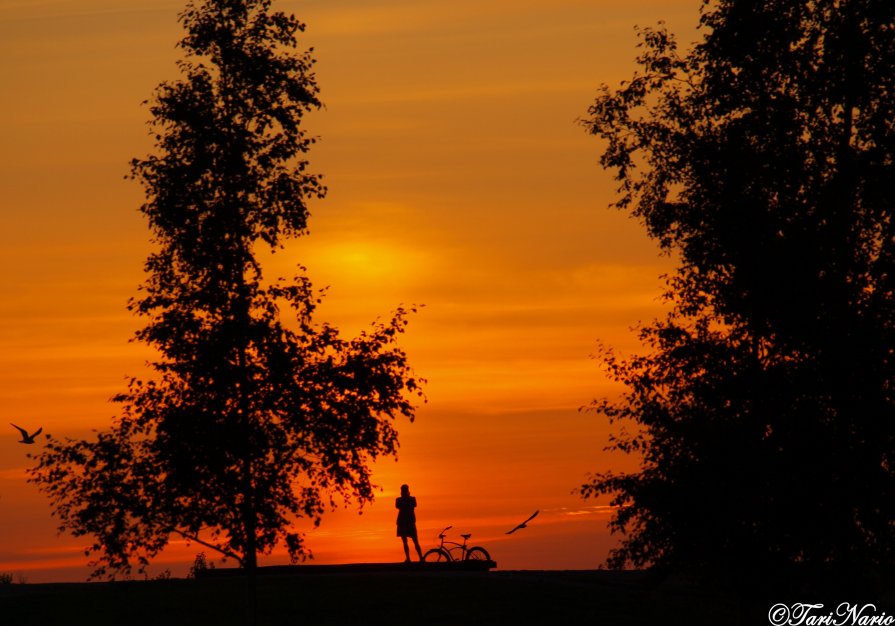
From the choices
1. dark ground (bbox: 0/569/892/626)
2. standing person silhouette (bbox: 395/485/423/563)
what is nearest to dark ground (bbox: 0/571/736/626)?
dark ground (bbox: 0/569/892/626)

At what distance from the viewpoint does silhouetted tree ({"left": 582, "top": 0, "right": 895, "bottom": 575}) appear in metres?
31.2

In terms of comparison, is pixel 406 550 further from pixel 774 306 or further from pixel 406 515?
pixel 774 306

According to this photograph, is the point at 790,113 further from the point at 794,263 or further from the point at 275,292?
the point at 275,292

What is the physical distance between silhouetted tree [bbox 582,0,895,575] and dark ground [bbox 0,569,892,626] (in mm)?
2271

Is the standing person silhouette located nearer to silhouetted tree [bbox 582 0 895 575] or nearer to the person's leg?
the person's leg

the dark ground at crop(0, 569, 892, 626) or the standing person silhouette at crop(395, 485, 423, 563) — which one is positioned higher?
the standing person silhouette at crop(395, 485, 423, 563)

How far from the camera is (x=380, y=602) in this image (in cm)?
3484

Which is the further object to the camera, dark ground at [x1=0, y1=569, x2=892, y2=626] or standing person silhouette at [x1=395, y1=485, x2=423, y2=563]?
standing person silhouette at [x1=395, y1=485, x2=423, y2=563]

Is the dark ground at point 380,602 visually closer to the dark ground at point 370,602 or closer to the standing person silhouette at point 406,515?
the dark ground at point 370,602

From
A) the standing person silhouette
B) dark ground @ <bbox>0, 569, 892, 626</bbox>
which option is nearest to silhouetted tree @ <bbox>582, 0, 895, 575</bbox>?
dark ground @ <bbox>0, 569, 892, 626</bbox>

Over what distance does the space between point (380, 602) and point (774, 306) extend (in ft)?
40.5

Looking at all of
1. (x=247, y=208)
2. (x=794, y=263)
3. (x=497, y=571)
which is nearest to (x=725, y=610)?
(x=497, y=571)

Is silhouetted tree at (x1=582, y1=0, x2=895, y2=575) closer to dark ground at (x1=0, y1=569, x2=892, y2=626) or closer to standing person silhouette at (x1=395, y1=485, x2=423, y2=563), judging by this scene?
dark ground at (x1=0, y1=569, x2=892, y2=626)

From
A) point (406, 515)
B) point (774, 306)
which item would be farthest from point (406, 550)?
point (774, 306)
